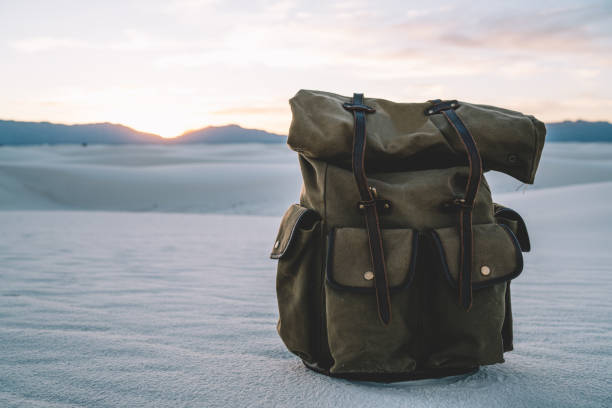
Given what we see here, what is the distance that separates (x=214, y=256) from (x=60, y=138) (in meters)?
133

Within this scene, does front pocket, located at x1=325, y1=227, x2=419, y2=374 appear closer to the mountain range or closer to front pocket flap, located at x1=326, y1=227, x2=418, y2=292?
front pocket flap, located at x1=326, y1=227, x2=418, y2=292

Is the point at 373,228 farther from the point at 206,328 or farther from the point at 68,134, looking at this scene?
the point at 68,134

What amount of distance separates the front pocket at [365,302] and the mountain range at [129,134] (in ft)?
364

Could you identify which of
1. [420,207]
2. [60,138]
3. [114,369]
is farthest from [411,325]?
[60,138]

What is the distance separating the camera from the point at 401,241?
1.65 meters

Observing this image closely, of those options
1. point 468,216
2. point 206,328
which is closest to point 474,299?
point 468,216

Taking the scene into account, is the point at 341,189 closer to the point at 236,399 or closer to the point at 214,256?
the point at 236,399

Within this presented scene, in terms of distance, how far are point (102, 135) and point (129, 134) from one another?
22.3ft

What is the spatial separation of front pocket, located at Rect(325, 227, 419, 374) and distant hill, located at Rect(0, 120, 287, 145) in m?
106

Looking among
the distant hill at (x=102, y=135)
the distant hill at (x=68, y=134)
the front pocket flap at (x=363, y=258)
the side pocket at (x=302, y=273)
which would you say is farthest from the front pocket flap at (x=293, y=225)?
the distant hill at (x=68, y=134)

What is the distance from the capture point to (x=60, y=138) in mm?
122688

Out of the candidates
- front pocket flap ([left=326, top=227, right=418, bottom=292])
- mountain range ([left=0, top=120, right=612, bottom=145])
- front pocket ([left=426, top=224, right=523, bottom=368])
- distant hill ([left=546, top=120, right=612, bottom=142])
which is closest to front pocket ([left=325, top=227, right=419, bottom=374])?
front pocket flap ([left=326, top=227, right=418, bottom=292])

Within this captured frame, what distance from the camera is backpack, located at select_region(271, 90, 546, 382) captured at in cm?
165

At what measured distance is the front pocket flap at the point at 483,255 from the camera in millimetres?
1655
